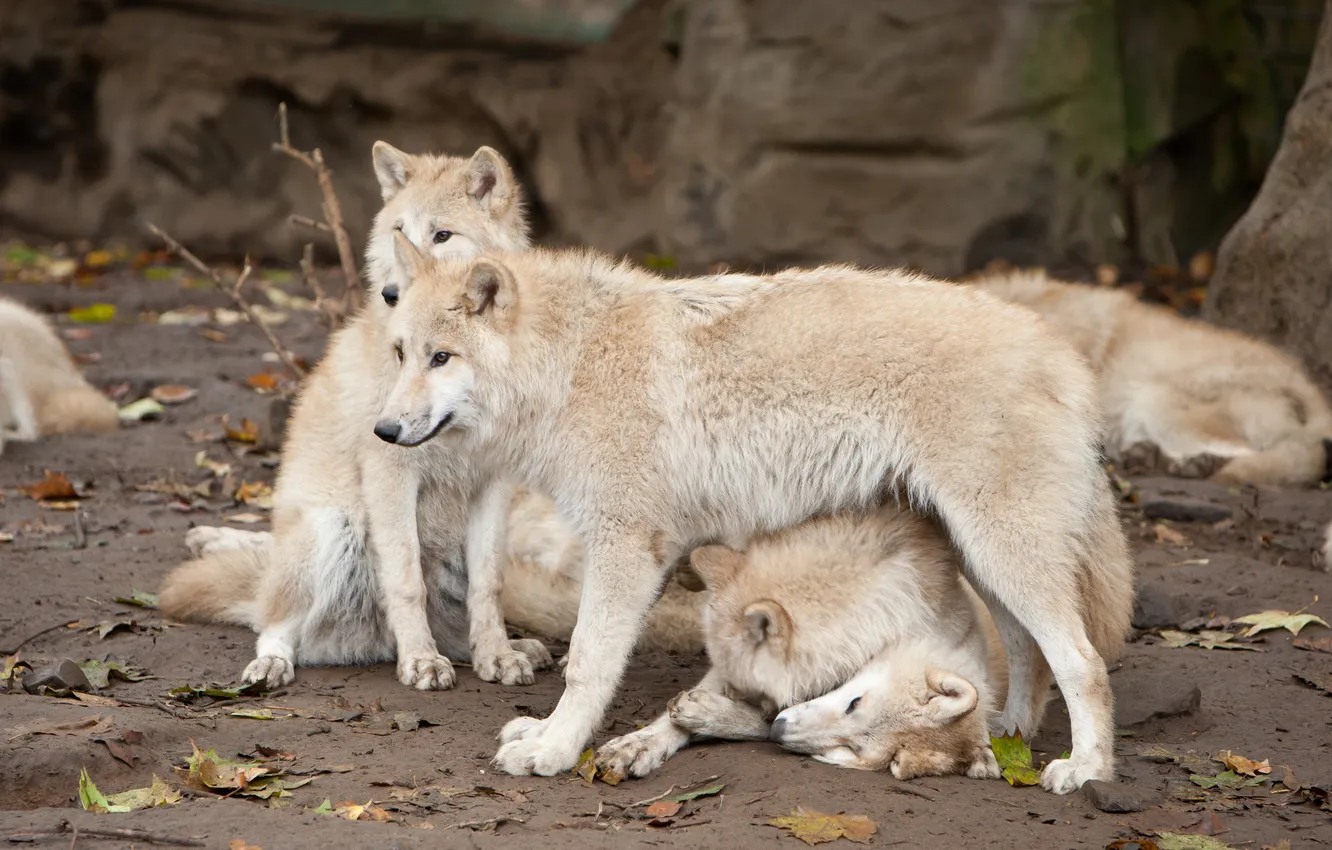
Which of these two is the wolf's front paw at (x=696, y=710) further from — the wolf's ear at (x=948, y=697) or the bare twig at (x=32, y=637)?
the bare twig at (x=32, y=637)

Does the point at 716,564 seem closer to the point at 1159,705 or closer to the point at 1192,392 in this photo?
the point at 1159,705

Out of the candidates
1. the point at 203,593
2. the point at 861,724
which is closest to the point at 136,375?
the point at 203,593

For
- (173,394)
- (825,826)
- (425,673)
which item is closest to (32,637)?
(425,673)

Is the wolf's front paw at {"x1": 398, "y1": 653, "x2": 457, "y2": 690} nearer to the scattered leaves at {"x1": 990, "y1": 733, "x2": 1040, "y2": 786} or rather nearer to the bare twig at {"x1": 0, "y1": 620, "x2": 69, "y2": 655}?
the bare twig at {"x1": 0, "y1": 620, "x2": 69, "y2": 655}

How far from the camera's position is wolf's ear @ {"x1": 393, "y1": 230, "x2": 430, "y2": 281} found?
4.93 meters

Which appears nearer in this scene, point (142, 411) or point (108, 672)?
point (108, 672)

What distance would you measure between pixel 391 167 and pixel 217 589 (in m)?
2.10

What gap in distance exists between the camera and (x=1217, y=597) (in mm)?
6246

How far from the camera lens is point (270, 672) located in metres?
5.21

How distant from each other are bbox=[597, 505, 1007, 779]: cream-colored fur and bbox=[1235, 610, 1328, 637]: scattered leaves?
60.3 inches

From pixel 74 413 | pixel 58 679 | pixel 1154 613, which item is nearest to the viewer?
pixel 58 679

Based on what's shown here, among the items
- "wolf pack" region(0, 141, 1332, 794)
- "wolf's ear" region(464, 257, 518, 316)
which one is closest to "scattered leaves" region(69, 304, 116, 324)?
"wolf pack" region(0, 141, 1332, 794)

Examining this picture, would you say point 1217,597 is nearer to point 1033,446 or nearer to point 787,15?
point 1033,446

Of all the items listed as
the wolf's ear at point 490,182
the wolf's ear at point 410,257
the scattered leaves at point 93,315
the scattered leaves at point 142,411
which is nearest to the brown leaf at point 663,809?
the wolf's ear at point 410,257
